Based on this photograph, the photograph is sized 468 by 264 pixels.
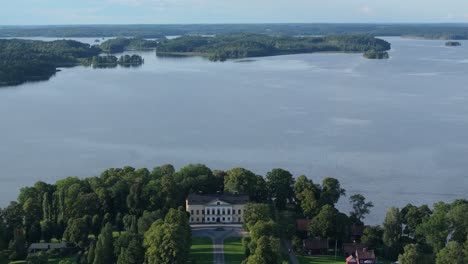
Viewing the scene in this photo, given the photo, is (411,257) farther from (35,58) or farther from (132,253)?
(35,58)

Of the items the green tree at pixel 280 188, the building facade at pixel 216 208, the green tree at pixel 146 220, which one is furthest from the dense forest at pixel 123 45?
the green tree at pixel 146 220

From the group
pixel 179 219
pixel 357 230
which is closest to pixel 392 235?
pixel 357 230

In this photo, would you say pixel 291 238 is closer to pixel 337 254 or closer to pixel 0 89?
pixel 337 254

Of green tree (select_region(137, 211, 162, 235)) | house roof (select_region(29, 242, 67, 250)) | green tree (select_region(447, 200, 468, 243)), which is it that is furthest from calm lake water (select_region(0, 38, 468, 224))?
green tree (select_region(137, 211, 162, 235))

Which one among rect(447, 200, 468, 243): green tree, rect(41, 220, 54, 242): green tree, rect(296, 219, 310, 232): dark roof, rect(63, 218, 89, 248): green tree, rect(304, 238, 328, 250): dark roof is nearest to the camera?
rect(447, 200, 468, 243): green tree

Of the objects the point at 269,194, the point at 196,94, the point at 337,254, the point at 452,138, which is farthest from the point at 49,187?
the point at 196,94

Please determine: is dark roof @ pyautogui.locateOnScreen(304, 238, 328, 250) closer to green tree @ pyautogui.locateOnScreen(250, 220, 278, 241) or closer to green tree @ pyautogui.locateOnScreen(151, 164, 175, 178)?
green tree @ pyautogui.locateOnScreen(250, 220, 278, 241)
